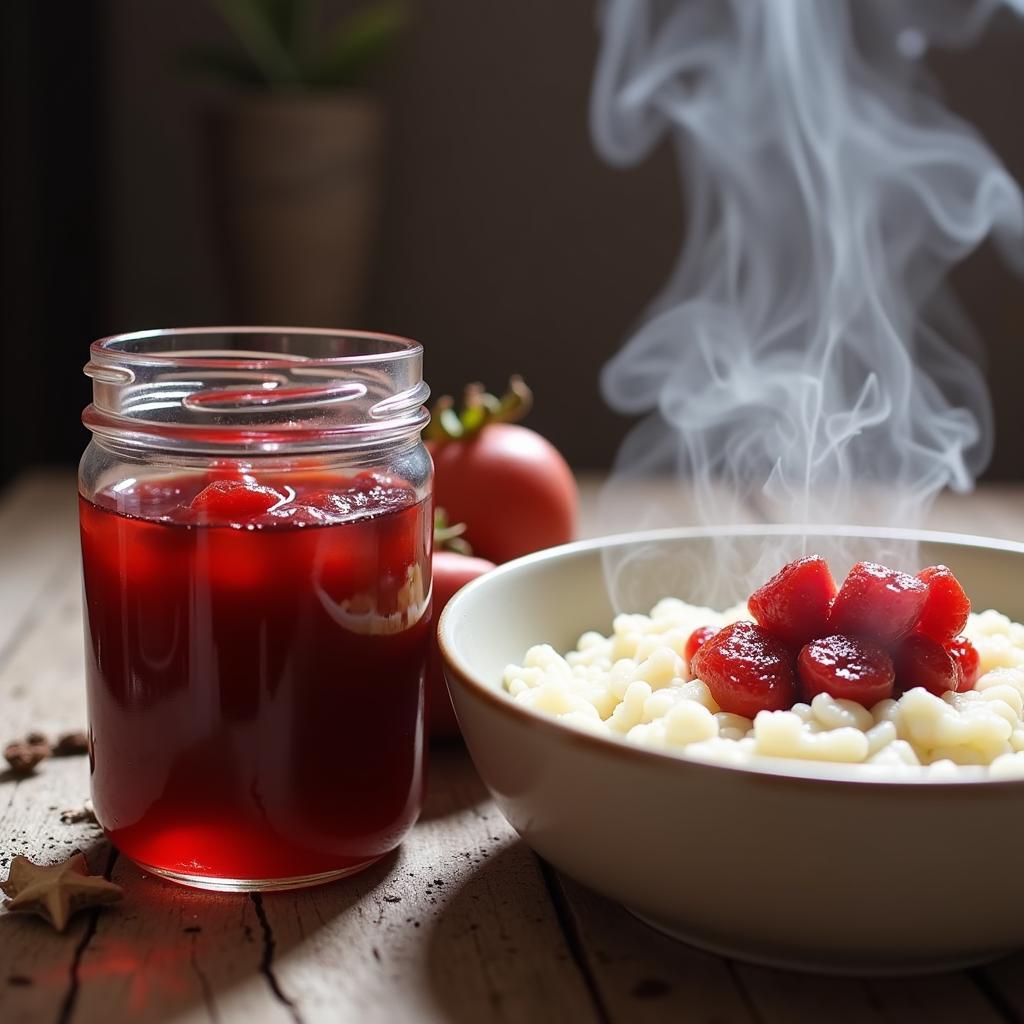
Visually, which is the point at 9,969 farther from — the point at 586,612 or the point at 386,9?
the point at 386,9

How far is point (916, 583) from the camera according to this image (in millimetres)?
1109

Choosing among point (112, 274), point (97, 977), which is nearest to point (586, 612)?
point (97, 977)

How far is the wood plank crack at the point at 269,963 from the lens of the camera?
0.96 metres

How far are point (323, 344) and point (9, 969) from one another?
61cm

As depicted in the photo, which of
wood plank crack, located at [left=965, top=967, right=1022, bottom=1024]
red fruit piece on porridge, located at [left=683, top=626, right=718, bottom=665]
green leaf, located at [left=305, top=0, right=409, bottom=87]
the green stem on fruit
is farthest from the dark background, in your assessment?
wood plank crack, located at [left=965, top=967, right=1022, bottom=1024]

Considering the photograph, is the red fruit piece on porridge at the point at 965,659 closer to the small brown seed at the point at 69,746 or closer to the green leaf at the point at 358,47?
the small brown seed at the point at 69,746

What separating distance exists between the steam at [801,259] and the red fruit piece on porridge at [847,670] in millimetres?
347

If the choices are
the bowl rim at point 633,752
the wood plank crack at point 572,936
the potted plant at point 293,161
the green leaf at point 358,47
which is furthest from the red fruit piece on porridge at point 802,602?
the green leaf at point 358,47

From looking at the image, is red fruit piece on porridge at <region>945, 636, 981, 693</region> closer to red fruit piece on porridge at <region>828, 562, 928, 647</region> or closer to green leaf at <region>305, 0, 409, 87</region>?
red fruit piece on porridge at <region>828, 562, 928, 647</region>

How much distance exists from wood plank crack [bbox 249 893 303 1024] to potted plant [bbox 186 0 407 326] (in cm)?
241

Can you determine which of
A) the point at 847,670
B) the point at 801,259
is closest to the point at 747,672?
the point at 847,670

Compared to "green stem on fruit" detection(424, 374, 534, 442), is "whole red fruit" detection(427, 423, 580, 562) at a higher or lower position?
lower

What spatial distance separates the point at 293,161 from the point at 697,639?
91.7 inches

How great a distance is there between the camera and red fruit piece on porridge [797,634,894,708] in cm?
104
